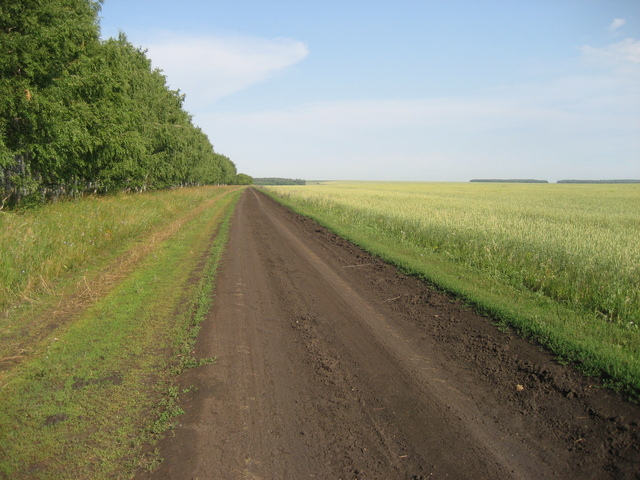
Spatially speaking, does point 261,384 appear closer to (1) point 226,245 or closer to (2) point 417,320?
(2) point 417,320

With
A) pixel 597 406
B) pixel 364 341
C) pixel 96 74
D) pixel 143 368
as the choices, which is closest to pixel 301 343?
pixel 364 341

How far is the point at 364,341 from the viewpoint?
235 inches

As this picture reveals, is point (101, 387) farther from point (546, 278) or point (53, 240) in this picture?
point (546, 278)

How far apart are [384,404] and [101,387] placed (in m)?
3.10

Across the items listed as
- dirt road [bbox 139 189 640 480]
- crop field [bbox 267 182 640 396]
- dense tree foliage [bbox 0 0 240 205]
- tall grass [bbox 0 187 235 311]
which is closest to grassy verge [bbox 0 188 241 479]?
dirt road [bbox 139 189 640 480]

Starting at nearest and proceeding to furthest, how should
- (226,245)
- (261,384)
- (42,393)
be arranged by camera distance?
(42,393)
(261,384)
(226,245)

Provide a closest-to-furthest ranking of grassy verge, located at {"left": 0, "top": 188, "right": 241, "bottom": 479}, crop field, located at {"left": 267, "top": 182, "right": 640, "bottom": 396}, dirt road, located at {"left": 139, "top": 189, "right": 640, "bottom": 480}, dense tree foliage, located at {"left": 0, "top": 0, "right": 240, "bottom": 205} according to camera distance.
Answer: grassy verge, located at {"left": 0, "top": 188, "right": 241, "bottom": 479}, dirt road, located at {"left": 139, "top": 189, "right": 640, "bottom": 480}, crop field, located at {"left": 267, "top": 182, "right": 640, "bottom": 396}, dense tree foliage, located at {"left": 0, "top": 0, "right": 240, "bottom": 205}

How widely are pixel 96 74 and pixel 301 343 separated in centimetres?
1517

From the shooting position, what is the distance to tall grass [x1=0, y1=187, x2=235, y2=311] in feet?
25.0

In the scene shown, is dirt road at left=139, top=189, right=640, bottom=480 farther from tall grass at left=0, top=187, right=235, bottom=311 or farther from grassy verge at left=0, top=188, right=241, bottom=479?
tall grass at left=0, top=187, right=235, bottom=311

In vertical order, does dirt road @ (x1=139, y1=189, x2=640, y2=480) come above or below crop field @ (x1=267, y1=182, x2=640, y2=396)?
below

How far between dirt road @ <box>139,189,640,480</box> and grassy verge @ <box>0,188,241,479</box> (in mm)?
356

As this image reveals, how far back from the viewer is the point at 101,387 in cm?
434

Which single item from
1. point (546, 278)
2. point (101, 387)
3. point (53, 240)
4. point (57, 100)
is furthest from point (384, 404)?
point (57, 100)
